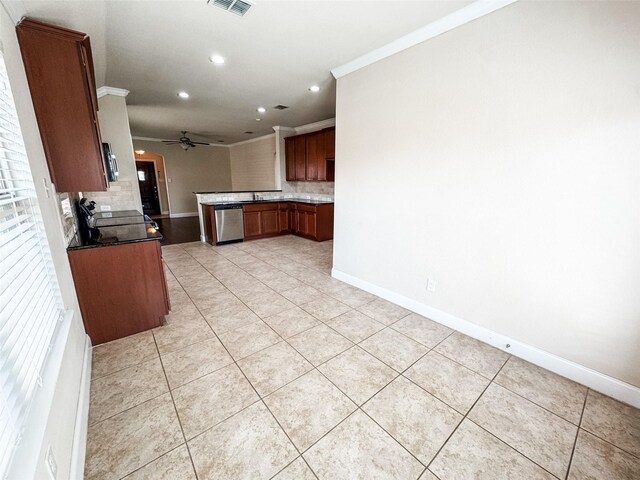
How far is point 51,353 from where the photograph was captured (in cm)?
126

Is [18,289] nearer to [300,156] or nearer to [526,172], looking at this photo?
[526,172]

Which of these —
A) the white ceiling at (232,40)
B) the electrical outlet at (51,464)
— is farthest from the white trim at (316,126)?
the electrical outlet at (51,464)

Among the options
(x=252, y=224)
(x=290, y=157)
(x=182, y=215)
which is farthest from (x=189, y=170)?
(x=252, y=224)

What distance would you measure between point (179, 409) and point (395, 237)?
7.62 feet

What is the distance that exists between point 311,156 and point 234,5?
392 cm

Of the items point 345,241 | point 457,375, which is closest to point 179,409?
point 457,375

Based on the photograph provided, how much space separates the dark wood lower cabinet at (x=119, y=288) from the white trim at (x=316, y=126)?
477 centimetres

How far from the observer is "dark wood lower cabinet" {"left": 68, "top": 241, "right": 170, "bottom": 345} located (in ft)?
6.74

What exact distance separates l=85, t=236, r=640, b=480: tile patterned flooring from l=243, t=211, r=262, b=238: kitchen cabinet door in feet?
10.8

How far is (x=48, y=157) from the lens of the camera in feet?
5.89

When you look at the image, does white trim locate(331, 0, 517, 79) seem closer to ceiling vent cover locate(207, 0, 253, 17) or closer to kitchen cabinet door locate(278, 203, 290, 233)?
ceiling vent cover locate(207, 0, 253, 17)

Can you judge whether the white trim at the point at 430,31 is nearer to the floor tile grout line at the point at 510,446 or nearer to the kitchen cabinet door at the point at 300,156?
the floor tile grout line at the point at 510,446

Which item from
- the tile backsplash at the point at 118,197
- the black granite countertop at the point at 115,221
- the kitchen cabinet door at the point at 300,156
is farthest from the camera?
the kitchen cabinet door at the point at 300,156

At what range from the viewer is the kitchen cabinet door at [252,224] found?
5.71 metres
